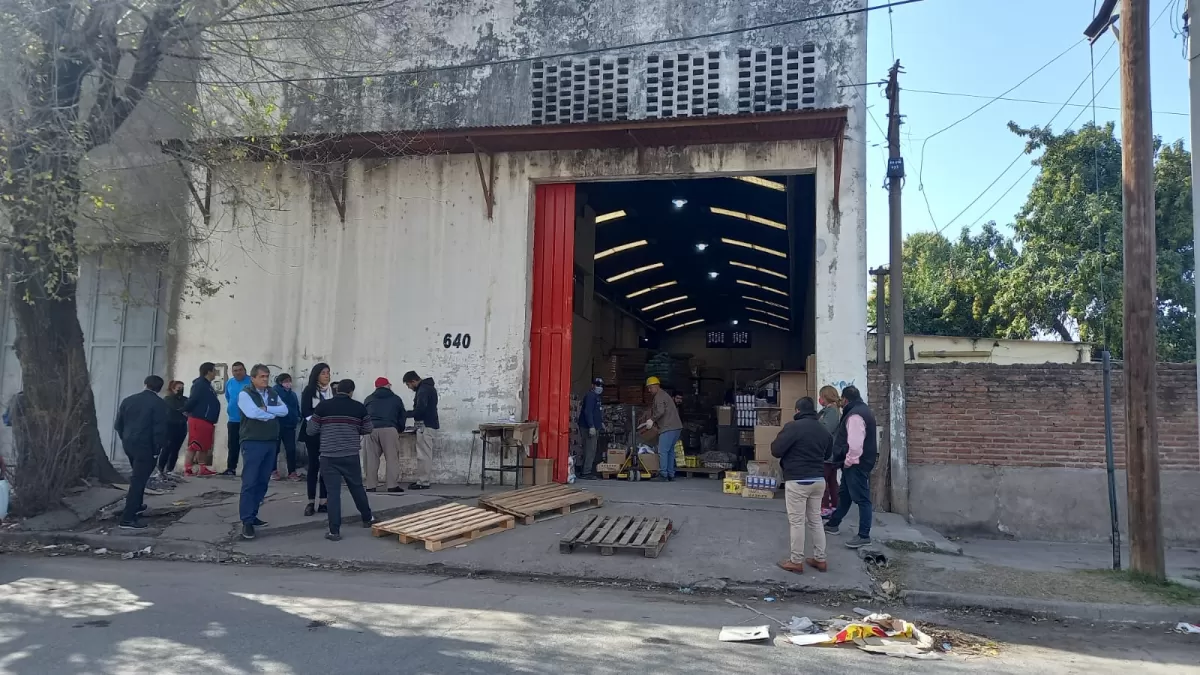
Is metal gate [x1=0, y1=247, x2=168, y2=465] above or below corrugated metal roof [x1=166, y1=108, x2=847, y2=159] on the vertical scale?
below

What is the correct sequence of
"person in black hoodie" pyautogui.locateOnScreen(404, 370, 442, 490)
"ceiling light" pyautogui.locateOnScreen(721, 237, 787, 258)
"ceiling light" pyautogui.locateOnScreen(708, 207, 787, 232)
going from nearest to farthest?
"person in black hoodie" pyautogui.locateOnScreen(404, 370, 442, 490) < "ceiling light" pyautogui.locateOnScreen(708, 207, 787, 232) < "ceiling light" pyautogui.locateOnScreen(721, 237, 787, 258)

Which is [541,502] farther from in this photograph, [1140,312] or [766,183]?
[766,183]

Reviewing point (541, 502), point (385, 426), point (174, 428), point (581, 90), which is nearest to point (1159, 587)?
point (541, 502)

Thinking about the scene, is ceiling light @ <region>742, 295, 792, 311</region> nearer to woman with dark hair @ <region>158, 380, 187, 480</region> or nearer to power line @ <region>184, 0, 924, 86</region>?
power line @ <region>184, 0, 924, 86</region>

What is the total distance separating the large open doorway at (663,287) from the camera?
1348 centimetres

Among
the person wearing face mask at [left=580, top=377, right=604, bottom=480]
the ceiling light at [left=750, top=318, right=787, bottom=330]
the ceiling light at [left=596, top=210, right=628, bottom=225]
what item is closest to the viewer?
the person wearing face mask at [left=580, top=377, right=604, bottom=480]

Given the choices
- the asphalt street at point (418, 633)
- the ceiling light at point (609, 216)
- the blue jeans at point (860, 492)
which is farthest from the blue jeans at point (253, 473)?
the ceiling light at point (609, 216)

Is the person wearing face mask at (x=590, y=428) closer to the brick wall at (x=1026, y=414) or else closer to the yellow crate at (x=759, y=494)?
the yellow crate at (x=759, y=494)

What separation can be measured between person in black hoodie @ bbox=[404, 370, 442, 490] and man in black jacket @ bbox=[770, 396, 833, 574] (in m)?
5.71

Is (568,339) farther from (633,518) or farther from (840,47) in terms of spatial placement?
(840,47)

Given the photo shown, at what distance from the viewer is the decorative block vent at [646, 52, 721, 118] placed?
1273 cm

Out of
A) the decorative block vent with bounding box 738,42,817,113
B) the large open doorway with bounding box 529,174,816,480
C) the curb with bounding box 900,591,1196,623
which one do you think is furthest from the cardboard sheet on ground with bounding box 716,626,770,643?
the decorative block vent with bounding box 738,42,817,113

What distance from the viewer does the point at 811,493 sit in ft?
26.2

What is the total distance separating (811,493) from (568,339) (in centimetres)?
623
